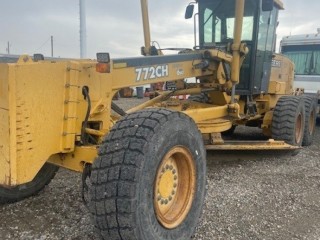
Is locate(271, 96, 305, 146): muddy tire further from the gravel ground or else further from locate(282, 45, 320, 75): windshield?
locate(282, 45, 320, 75): windshield

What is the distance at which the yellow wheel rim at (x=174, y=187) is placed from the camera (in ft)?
10.6

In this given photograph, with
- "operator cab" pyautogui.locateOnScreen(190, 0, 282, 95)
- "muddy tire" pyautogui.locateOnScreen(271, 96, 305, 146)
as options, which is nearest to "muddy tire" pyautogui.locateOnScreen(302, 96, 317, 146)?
"muddy tire" pyautogui.locateOnScreen(271, 96, 305, 146)

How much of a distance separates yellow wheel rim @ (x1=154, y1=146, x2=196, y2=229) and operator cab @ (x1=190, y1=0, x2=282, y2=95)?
9.70 ft

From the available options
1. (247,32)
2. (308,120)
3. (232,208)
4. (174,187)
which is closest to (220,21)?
(247,32)

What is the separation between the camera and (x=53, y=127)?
3248 mm

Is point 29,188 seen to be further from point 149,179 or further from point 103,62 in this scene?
point 149,179

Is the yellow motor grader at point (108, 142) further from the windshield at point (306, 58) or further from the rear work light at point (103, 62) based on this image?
the windshield at point (306, 58)

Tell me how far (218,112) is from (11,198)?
9.47 feet

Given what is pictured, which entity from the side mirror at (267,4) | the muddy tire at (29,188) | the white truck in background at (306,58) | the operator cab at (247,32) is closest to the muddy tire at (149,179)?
the muddy tire at (29,188)

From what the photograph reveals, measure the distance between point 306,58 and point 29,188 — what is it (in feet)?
31.5

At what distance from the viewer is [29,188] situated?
4.37 m

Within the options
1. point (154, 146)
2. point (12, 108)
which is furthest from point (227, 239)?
point (12, 108)

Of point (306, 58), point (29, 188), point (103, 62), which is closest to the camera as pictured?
point (103, 62)

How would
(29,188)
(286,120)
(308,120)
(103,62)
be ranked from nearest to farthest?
(103,62) < (29,188) < (286,120) < (308,120)
